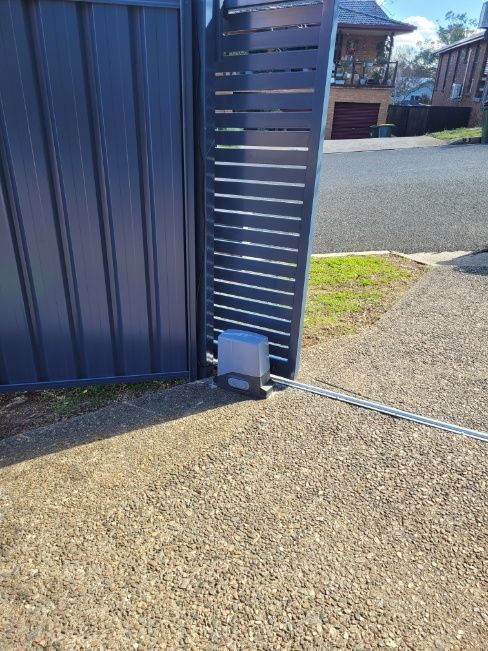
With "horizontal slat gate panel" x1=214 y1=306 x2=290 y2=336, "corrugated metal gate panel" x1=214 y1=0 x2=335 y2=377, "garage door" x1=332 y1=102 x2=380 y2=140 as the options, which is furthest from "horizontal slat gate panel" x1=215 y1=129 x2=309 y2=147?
"garage door" x1=332 y1=102 x2=380 y2=140

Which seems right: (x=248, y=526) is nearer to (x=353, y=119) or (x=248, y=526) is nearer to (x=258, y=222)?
(x=258, y=222)

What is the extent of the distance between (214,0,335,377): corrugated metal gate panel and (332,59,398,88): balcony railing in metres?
22.2

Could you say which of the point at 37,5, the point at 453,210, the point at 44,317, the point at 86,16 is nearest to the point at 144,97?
the point at 86,16

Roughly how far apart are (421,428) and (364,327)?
56.9 inches

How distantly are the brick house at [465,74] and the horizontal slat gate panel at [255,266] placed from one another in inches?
957

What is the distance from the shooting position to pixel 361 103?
73.5 feet

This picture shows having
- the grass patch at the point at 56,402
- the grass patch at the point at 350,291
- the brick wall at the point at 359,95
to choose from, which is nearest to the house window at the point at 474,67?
the brick wall at the point at 359,95

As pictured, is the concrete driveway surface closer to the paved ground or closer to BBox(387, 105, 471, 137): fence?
the paved ground

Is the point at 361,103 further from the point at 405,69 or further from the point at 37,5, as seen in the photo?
the point at 405,69

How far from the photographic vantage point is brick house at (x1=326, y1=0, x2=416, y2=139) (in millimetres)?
21766

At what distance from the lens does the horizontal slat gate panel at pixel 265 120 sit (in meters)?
2.50

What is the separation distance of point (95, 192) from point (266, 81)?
1.12 metres

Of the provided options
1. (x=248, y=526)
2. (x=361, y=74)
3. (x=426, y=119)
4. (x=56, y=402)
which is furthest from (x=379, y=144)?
(x=248, y=526)

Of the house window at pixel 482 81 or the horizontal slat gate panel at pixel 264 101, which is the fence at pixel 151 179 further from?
the house window at pixel 482 81
